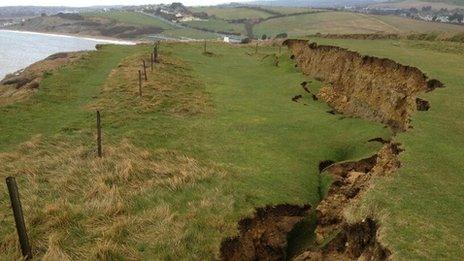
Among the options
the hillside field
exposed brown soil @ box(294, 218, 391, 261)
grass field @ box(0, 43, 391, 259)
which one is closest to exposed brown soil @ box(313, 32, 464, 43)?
the hillside field

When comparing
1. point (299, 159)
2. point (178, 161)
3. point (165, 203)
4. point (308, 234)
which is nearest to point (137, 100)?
point (178, 161)

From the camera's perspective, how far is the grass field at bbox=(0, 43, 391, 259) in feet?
51.1

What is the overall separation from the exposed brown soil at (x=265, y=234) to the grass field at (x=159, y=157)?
42 centimetres

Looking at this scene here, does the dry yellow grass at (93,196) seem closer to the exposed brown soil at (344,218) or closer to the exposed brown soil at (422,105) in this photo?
the exposed brown soil at (344,218)

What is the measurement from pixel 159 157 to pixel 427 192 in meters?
12.3

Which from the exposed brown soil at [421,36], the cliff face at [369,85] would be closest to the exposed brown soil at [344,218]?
the cliff face at [369,85]

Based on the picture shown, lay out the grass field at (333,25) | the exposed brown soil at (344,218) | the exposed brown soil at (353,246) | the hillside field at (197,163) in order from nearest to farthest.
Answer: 1. the exposed brown soil at (353,246)
2. the exposed brown soil at (344,218)
3. the hillside field at (197,163)
4. the grass field at (333,25)

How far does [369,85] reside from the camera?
105 ft

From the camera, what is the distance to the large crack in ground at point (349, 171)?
47.0 feet

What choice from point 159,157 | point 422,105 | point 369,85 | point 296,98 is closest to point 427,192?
point 422,105

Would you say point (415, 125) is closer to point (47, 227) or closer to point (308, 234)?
point (308, 234)

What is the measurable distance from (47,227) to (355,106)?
900 inches

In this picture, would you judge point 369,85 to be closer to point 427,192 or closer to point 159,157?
point 159,157

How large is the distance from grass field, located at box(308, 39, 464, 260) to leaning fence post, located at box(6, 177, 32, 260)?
33.0 ft
